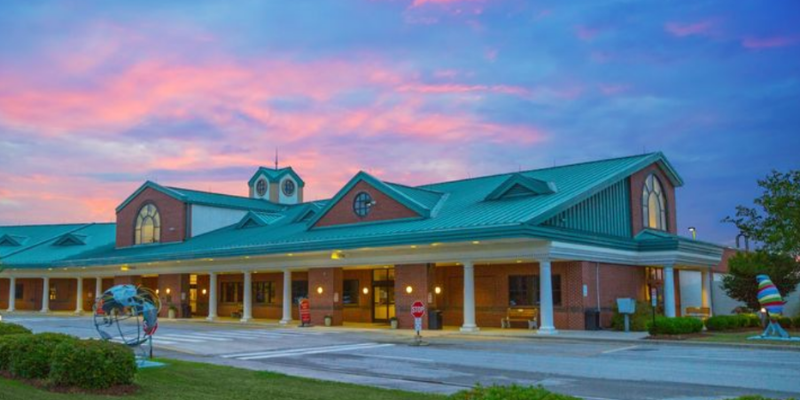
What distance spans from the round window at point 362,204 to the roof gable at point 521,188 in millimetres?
6473

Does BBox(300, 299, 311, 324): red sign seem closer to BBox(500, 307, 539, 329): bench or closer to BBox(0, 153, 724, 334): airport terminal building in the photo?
BBox(0, 153, 724, 334): airport terminal building

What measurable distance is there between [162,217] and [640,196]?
32888 millimetres

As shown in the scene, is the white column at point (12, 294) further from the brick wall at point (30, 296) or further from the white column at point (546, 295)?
the white column at point (546, 295)

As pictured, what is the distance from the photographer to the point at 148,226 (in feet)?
175

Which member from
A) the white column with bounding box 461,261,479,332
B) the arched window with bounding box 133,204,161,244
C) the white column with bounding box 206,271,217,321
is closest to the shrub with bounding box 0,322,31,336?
the white column with bounding box 461,261,479,332

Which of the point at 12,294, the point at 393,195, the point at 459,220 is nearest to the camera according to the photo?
the point at 459,220

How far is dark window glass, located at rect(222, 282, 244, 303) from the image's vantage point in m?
47.3

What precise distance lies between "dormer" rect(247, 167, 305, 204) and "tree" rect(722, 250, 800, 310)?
3777 cm

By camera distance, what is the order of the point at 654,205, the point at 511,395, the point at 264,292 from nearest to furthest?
the point at 511,395, the point at 654,205, the point at 264,292

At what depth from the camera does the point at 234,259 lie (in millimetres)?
42344

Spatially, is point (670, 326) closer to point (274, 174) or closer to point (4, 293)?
point (274, 174)

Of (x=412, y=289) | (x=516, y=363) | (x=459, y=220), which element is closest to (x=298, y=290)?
(x=412, y=289)

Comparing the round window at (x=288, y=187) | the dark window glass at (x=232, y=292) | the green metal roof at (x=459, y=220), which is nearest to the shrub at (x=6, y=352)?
the green metal roof at (x=459, y=220)

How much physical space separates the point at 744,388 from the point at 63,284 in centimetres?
5615
